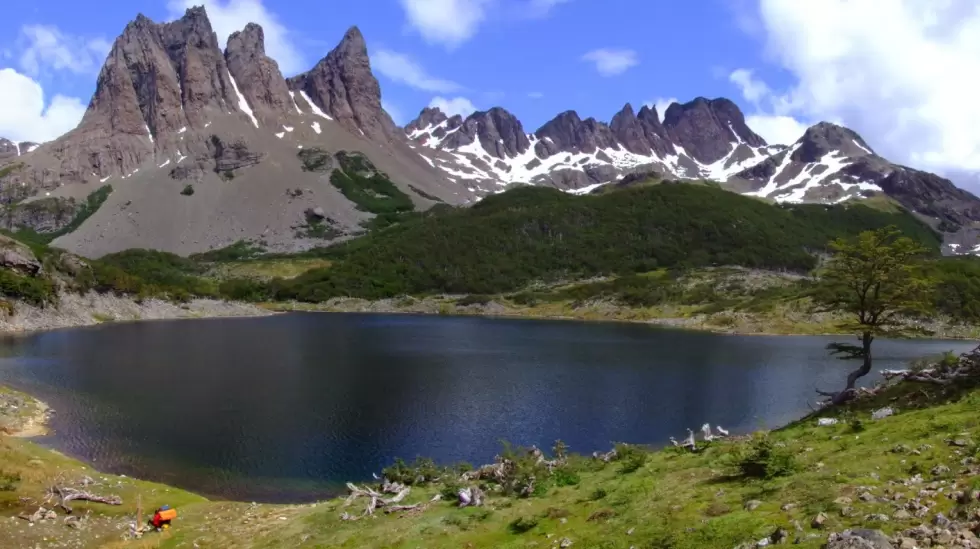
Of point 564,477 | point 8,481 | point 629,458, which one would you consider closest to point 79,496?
point 8,481

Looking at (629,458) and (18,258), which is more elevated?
(18,258)

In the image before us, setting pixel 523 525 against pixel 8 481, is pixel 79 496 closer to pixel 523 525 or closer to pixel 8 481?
pixel 8 481

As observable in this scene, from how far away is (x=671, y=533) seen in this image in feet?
48.8

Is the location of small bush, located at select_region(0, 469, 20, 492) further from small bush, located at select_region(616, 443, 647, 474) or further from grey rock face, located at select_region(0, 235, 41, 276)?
grey rock face, located at select_region(0, 235, 41, 276)

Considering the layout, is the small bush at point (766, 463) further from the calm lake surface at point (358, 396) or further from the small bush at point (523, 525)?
the calm lake surface at point (358, 396)

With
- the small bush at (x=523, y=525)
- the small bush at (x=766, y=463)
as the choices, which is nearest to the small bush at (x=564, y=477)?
the small bush at (x=523, y=525)

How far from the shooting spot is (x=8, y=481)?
92.6ft

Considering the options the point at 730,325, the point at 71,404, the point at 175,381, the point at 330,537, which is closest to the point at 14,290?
the point at 175,381

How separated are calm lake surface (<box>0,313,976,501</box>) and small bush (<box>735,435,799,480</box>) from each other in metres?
11.6

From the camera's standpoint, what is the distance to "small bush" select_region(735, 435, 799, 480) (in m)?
18.0

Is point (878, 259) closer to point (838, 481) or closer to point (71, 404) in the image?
point (838, 481)

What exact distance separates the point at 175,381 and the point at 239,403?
14977 millimetres

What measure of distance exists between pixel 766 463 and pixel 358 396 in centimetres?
4735

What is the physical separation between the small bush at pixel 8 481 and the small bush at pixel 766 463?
95.7 feet
